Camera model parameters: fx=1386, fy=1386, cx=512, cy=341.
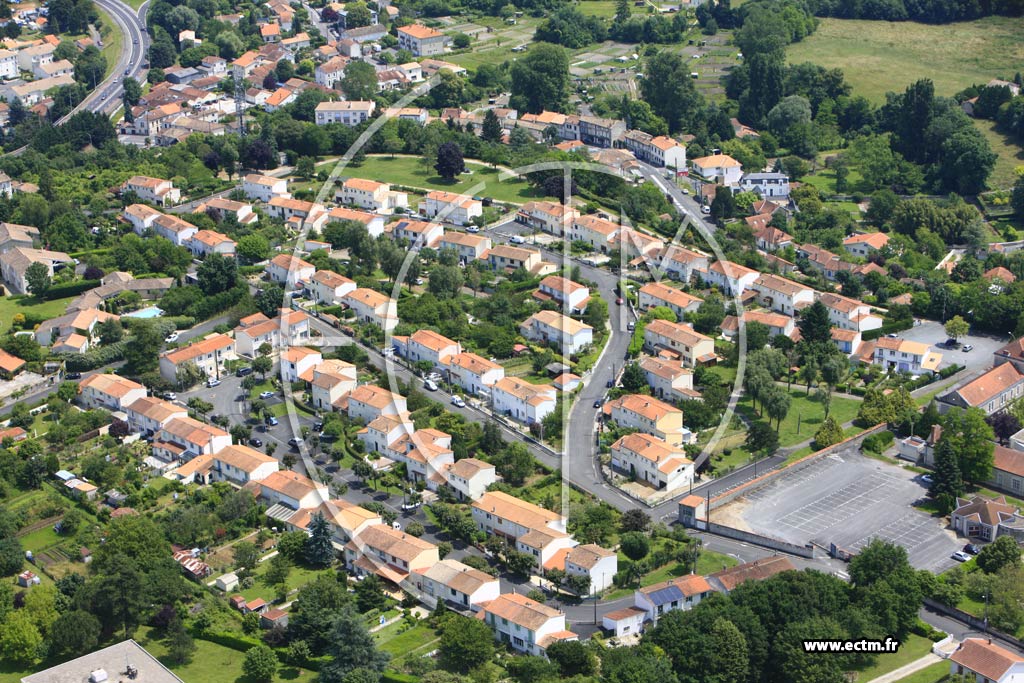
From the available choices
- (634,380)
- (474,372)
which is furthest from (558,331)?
(474,372)

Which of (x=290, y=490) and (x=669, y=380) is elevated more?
(x=669, y=380)

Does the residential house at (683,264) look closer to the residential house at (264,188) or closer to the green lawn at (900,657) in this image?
the residential house at (264,188)

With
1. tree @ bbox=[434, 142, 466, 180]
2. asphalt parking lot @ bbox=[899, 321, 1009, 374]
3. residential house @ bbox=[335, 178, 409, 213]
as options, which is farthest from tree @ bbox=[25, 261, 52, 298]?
asphalt parking lot @ bbox=[899, 321, 1009, 374]

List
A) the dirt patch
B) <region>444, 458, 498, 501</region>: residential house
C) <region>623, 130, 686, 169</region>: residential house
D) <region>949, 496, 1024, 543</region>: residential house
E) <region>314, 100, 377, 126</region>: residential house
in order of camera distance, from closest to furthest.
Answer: <region>949, 496, 1024, 543</region>: residential house → the dirt patch → <region>444, 458, 498, 501</region>: residential house → <region>623, 130, 686, 169</region>: residential house → <region>314, 100, 377, 126</region>: residential house

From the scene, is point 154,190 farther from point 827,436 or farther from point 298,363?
point 827,436

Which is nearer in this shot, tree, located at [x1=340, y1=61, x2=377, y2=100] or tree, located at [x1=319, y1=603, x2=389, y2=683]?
tree, located at [x1=319, y1=603, x2=389, y2=683]


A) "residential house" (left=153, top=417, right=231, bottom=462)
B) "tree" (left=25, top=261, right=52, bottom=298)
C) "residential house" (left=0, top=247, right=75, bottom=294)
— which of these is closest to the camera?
"residential house" (left=153, top=417, right=231, bottom=462)

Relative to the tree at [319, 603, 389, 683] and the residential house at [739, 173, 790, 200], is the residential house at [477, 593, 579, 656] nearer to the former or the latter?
the tree at [319, 603, 389, 683]
